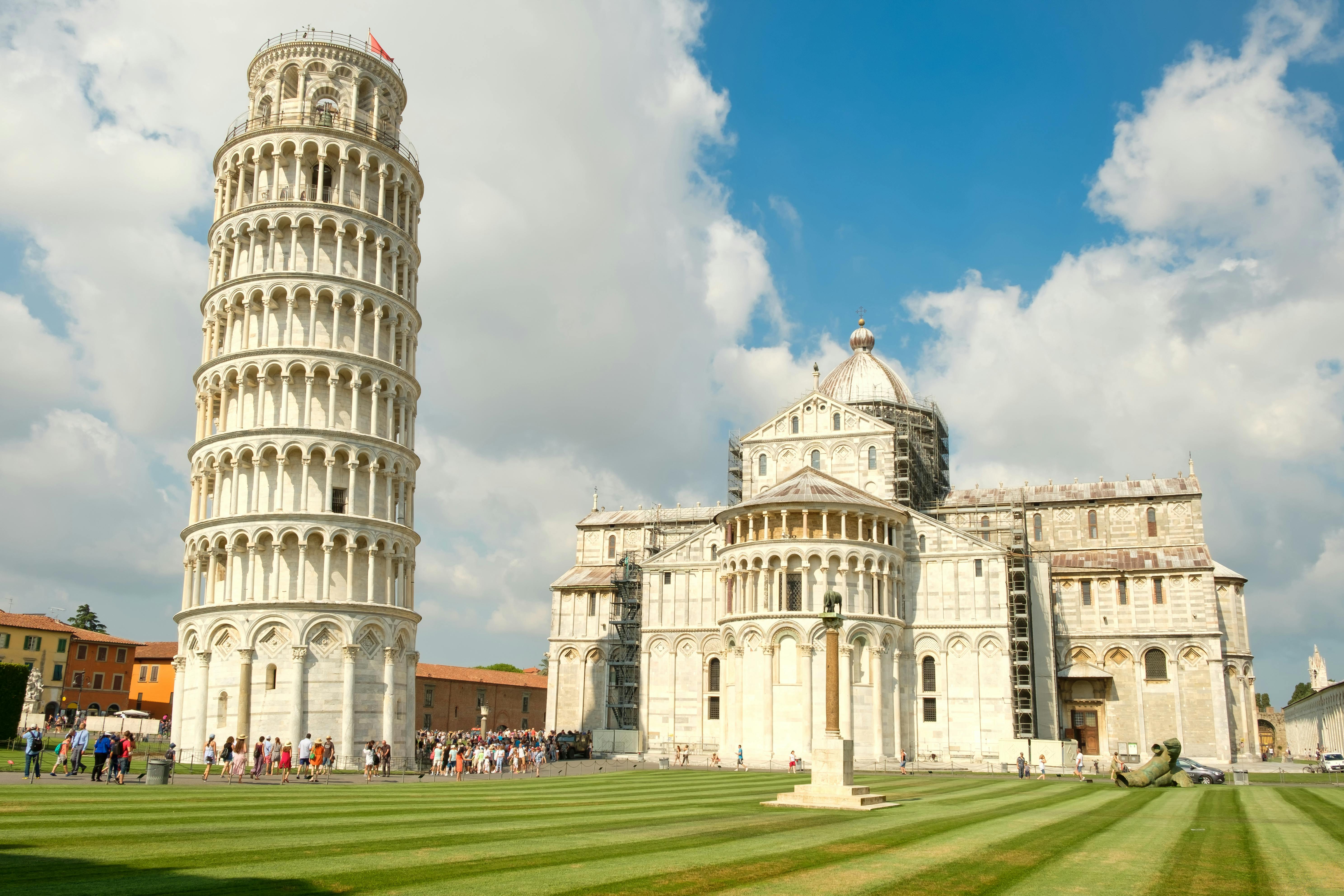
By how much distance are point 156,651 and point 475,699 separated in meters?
29.6

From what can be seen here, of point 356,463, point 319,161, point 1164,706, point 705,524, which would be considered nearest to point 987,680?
point 1164,706

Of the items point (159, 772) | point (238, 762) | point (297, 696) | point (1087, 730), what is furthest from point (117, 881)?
point (1087, 730)

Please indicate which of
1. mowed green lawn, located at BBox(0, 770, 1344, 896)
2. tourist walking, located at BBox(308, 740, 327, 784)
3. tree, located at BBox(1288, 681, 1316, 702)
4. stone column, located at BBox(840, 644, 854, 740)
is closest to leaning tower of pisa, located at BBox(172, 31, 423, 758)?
tourist walking, located at BBox(308, 740, 327, 784)

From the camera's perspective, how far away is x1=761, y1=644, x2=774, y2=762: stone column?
5844 centimetres

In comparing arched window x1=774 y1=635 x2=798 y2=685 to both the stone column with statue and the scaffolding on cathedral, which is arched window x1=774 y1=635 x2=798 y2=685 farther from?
the stone column with statue

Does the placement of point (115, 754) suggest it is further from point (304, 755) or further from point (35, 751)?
point (304, 755)

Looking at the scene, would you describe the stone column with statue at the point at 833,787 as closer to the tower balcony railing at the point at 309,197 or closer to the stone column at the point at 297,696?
the stone column at the point at 297,696

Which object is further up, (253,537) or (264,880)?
(253,537)

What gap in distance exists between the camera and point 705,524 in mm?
86312

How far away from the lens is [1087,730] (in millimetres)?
71375

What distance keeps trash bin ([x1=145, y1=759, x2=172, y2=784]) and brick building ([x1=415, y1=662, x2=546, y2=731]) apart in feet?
181

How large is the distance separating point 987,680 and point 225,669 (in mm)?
41913

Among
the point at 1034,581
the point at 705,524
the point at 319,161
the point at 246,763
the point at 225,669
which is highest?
the point at 319,161

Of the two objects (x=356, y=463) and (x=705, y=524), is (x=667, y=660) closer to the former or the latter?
(x=705, y=524)
